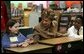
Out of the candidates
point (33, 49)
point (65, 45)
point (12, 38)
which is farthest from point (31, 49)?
point (65, 45)

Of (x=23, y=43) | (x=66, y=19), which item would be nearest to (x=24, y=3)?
(x=66, y=19)

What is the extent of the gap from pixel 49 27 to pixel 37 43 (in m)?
0.56

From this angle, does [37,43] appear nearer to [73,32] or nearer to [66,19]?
[73,32]

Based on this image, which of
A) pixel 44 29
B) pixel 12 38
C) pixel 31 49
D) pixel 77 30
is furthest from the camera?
pixel 77 30

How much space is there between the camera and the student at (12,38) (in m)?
3.06

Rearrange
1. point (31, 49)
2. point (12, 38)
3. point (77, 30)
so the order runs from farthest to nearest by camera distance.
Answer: point (77, 30)
point (12, 38)
point (31, 49)

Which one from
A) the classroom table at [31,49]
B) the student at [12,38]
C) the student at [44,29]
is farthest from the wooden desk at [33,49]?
the student at [44,29]

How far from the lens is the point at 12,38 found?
3.19m

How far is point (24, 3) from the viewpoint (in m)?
9.74

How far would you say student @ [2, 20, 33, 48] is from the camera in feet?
10.1

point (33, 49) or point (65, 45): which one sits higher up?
point (33, 49)

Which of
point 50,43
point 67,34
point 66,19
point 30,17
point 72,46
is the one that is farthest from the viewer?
point 30,17

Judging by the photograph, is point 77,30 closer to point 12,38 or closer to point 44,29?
point 44,29

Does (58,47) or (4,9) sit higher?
(4,9)
